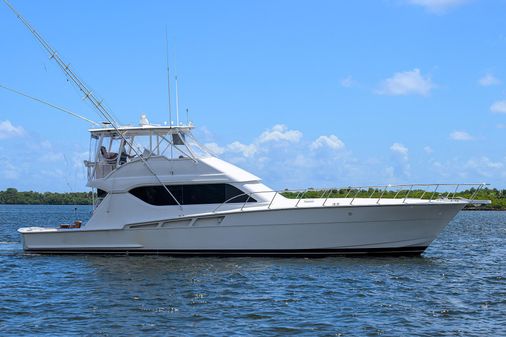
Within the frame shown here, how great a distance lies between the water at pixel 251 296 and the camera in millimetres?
12523

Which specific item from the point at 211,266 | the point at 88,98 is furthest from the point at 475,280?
the point at 88,98

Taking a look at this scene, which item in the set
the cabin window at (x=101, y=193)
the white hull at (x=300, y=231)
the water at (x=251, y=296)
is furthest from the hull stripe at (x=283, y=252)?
the cabin window at (x=101, y=193)

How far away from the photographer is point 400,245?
20781mm

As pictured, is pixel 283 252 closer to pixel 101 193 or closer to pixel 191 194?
pixel 191 194

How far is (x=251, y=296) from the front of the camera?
50.2 ft

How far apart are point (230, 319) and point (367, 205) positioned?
8.17 metres

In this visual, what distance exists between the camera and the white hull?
20219 millimetres

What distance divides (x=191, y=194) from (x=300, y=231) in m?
3.78

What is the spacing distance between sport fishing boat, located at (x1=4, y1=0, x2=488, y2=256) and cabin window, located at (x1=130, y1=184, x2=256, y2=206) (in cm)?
3

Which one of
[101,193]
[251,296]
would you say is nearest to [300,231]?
[251,296]

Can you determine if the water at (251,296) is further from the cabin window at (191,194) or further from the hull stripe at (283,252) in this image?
the cabin window at (191,194)

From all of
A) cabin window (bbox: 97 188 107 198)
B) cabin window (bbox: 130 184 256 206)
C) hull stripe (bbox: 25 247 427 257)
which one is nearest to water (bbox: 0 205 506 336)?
hull stripe (bbox: 25 247 427 257)

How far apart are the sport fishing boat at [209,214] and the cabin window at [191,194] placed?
1.3 inches

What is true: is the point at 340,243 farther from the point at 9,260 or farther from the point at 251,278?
the point at 9,260
